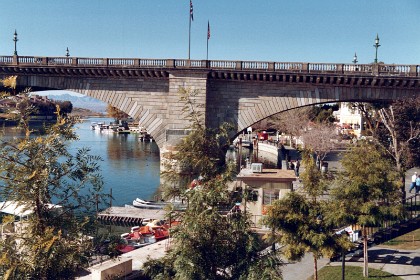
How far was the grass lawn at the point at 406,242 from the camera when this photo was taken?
59.0 feet

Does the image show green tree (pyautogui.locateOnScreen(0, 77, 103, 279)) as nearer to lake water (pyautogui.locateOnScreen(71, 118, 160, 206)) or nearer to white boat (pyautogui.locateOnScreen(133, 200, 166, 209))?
Result: lake water (pyautogui.locateOnScreen(71, 118, 160, 206))

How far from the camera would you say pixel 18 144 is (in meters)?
9.60

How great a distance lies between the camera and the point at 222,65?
3281 cm

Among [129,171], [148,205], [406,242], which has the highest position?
[129,171]

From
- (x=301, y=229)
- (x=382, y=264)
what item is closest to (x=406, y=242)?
(x=382, y=264)

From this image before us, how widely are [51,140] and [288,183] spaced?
1305 centimetres

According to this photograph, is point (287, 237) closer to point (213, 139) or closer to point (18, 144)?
point (213, 139)

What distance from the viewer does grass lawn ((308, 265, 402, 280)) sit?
49.7 ft

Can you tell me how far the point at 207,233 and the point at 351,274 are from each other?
7499mm

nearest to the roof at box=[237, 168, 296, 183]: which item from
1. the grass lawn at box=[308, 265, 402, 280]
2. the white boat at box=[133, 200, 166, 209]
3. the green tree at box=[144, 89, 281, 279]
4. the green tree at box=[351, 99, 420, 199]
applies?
the grass lawn at box=[308, 265, 402, 280]

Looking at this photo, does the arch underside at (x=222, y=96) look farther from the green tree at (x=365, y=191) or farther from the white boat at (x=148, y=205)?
the green tree at (x=365, y=191)

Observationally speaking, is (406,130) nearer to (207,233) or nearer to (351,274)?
(351,274)

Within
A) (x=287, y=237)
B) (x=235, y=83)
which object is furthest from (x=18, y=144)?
(x=235, y=83)

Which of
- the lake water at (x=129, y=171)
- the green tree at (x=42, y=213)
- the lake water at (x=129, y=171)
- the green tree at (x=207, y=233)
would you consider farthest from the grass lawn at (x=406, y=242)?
the lake water at (x=129, y=171)
